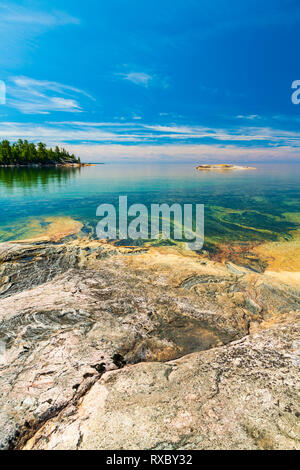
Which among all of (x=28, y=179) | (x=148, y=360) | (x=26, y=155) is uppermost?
(x=26, y=155)

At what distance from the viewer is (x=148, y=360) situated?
4.39m

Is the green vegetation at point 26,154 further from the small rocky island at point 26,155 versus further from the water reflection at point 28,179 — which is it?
the water reflection at point 28,179

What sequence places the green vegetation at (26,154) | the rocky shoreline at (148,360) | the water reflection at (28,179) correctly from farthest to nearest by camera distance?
the green vegetation at (26,154)
the water reflection at (28,179)
the rocky shoreline at (148,360)

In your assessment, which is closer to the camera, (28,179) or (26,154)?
(28,179)

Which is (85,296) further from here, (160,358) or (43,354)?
(160,358)

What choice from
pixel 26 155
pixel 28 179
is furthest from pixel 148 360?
pixel 26 155

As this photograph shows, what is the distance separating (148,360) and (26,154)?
443 ft

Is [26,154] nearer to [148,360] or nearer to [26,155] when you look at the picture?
[26,155]

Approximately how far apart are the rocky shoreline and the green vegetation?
12726 cm

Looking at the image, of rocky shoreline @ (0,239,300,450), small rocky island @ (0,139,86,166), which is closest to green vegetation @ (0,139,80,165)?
small rocky island @ (0,139,86,166)

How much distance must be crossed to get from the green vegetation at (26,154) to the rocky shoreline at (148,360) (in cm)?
12726

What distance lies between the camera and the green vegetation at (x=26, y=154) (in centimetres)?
10744

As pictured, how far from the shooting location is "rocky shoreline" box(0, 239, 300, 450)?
280cm

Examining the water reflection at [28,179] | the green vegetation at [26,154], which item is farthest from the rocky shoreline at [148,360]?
the green vegetation at [26,154]
